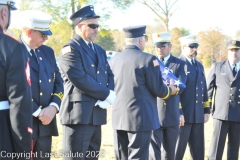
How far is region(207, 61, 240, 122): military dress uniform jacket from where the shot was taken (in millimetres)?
6473

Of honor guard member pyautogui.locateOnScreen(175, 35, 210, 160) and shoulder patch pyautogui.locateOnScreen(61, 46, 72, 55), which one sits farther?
honor guard member pyautogui.locateOnScreen(175, 35, 210, 160)

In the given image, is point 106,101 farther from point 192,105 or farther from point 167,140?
point 192,105

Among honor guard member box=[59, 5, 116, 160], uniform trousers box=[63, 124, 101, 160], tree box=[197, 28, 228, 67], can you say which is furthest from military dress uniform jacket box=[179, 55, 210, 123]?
tree box=[197, 28, 228, 67]

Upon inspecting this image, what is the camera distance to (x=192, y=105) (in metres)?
6.27

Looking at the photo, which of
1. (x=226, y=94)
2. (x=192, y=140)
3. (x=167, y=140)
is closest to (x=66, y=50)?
(x=167, y=140)

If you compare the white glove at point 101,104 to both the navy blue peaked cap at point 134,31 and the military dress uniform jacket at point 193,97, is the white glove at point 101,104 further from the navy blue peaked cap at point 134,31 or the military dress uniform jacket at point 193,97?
the military dress uniform jacket at point 193,97

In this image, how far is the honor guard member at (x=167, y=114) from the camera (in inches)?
221

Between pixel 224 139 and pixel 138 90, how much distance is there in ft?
7.92

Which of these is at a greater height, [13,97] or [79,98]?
[13,97]

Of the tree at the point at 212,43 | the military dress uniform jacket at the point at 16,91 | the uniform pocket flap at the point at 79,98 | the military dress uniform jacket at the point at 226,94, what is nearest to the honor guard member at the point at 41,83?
the uniform pocket flap at the point at 79,98

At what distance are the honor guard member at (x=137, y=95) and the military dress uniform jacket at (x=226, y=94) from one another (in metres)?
1.87

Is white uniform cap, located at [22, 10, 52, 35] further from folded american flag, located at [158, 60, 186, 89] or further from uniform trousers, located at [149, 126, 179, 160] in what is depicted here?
uniform trousers, located at [149, 126, 179, 160]

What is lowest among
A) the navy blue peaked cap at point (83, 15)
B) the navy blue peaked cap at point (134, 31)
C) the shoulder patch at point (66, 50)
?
the shoulder patch at point (66, 50)

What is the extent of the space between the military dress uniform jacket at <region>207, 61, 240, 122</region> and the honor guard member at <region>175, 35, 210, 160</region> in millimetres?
309
